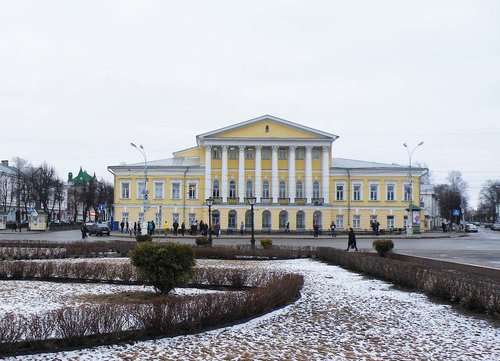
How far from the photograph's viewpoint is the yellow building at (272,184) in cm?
7206

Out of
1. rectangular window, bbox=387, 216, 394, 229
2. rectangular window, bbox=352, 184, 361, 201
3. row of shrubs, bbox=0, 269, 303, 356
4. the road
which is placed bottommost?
the road

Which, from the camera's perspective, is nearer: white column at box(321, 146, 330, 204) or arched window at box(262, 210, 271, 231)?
arched window at box(262, 210, 271, 231)

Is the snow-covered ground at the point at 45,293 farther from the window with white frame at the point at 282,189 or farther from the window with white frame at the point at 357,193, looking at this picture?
the window with white frame at the point at 357,193

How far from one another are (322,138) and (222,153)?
12.9 metres

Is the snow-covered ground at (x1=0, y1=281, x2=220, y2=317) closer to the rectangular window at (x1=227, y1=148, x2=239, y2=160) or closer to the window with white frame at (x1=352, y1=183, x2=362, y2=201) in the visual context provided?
the rectangular window at (x1=227, y1=148, x2=239, y2=160)

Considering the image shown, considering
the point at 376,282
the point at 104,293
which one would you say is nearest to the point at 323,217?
the point at 376,282

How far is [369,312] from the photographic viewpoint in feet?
40.4

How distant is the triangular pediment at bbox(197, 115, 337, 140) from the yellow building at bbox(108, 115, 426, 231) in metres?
0.13

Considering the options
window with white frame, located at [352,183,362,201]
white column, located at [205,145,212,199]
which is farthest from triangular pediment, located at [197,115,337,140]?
window with white frame, located at [352,183,362,201]

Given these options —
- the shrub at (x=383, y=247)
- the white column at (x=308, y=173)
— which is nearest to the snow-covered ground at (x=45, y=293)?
the shrub at (x=383, y=247)

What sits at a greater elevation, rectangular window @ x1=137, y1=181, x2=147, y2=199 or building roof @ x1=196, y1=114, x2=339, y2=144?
building roof @ x1=196, y1=114, x2=339, y2=144

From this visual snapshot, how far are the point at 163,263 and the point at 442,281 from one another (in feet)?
23.1

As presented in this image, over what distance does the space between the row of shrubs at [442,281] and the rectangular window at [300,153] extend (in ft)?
167

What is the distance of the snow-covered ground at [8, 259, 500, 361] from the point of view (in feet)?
28.0
